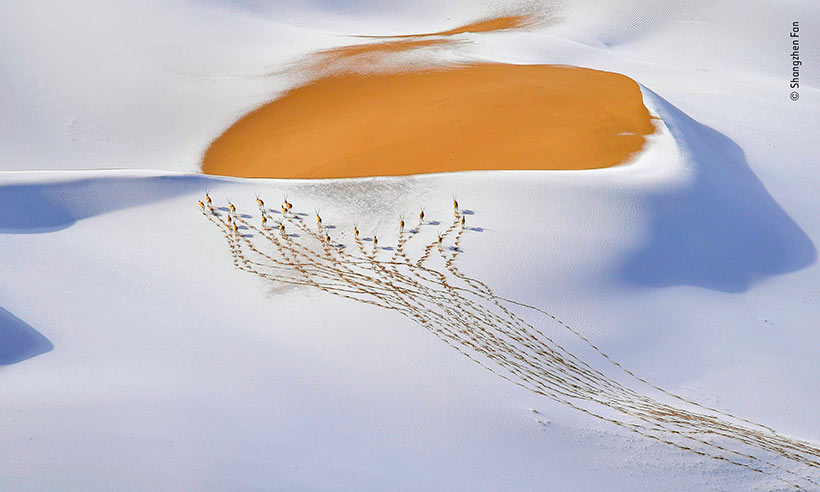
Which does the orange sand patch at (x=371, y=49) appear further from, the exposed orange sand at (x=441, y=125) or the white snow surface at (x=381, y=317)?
the white snow surface at (x=381, y=317)

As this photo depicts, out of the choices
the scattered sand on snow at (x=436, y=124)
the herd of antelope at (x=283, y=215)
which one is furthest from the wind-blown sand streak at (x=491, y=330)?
the scattered sand on snow at (x=436, y=124)

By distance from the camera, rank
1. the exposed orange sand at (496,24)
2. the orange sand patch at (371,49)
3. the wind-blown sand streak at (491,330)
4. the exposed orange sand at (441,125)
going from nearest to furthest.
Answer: the wind-blown sand streak at (491,330) → the exposed orange sand at (441,125) → the orange sand patch at (371,49) → the exposed orange sand at (496,24)

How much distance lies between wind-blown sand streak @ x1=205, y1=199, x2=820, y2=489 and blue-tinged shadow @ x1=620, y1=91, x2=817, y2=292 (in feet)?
4.29

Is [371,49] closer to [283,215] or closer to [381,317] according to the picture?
[283,215]

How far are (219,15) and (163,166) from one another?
4.79 metres

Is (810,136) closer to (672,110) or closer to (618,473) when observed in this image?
(672,110)

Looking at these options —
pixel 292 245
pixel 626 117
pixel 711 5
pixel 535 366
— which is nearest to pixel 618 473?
pixel 535 366

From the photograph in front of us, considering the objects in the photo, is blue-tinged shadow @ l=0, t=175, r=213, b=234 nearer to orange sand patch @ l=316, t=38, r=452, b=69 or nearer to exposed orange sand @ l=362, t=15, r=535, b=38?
orange sand patch @ l=316, t=38, r=452, b=69

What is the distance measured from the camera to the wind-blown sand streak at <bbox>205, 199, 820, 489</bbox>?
5.37 meters

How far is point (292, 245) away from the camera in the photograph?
23.9 feet

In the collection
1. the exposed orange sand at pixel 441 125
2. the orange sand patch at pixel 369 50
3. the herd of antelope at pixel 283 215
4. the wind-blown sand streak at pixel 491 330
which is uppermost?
the orange sand patch at pixel 369 50

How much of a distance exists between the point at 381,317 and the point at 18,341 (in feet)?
8.56

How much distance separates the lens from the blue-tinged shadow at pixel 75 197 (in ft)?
24.6

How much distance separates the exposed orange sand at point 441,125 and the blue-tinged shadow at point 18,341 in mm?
4145
